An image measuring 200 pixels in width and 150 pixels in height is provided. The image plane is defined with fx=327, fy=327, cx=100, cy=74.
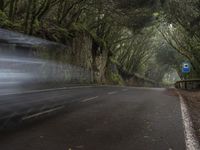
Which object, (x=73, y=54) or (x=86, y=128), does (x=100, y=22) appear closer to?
(x=73, y=54)

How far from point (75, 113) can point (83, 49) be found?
72.7 feet

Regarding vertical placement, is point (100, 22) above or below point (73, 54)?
above

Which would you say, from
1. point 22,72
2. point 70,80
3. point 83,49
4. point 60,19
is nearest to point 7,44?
point 22,72

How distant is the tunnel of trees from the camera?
20614 mm

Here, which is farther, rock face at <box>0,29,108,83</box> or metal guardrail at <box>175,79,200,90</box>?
metal guardrail at <box>175,79,200,90</box>

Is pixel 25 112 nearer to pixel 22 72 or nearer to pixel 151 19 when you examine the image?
pixel 22 72

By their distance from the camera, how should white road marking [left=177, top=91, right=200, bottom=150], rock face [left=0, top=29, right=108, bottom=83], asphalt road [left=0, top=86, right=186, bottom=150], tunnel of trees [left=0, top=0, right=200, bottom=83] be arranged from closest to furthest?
asphalt road [left=0, top=86, right=186, bottom=150], white road marking [left=177, top=91, right=200, bottom=150], rock face [left=0, top=29, right=108, bottom=83], tunnel of trees [left=0, top=0, right=200, bottom=83]

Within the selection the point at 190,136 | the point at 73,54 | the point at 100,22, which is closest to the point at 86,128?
the point at 190,136

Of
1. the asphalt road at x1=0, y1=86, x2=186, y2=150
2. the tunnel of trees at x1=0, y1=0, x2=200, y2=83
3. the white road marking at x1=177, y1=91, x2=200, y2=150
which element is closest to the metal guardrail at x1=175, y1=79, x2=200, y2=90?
the tunnel of trees at x1=0, y1=0, x2=200, y2=83

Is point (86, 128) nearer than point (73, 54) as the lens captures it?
Yes

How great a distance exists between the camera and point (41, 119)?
8.15m

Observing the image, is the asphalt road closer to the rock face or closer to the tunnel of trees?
the rock face

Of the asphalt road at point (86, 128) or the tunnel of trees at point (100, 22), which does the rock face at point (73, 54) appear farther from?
the asphalt road at point (86, 128)

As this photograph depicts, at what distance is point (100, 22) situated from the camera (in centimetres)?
3303
